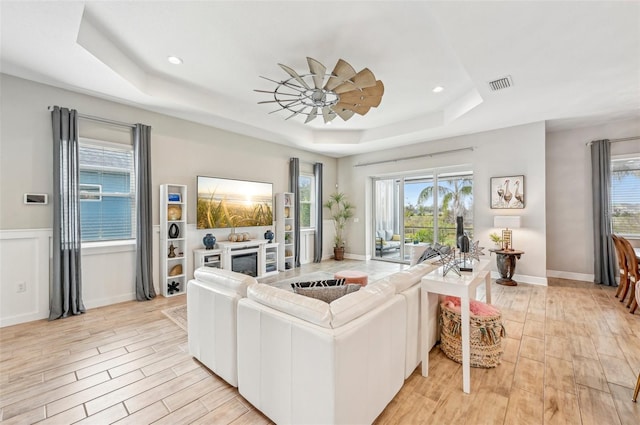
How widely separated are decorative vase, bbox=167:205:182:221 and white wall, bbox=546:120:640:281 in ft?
23.3

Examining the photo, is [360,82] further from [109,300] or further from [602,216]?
[602,216]

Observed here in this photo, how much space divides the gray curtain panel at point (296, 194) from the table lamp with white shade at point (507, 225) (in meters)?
4.10

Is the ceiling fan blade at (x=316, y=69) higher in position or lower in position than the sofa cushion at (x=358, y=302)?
higher

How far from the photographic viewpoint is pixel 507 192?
17.1 feet

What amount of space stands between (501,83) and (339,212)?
5009mm

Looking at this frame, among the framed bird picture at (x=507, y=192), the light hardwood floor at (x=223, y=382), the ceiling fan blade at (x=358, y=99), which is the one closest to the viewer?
the light hardwood floor at (x=223, y=382)

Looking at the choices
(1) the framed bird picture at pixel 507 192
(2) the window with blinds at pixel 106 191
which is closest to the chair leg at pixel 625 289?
(1) the framed bird picture at pixel 507 192

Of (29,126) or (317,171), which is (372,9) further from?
(317,171)

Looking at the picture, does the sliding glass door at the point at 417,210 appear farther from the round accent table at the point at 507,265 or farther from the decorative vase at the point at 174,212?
the decorative vase at the point at 174,212

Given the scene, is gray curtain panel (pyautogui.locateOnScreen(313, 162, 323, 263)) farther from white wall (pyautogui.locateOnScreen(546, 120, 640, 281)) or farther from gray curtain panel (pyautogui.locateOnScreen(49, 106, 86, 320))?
white wall (pyautogui.locateOnScreen(546, 120, 640, 281))

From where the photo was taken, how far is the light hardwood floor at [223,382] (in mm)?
1808

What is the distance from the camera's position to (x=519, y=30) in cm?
247

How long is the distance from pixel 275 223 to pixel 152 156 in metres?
2.80

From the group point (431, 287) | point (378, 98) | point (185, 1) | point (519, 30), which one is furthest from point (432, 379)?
point (185, 1)
